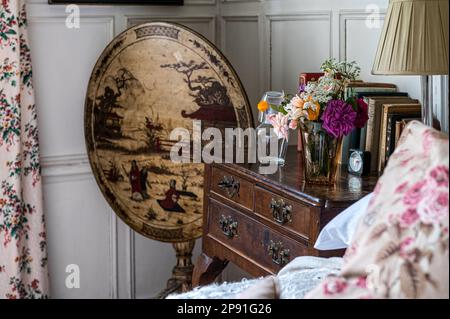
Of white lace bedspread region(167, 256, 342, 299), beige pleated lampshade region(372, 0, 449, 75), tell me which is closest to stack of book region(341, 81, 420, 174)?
beige pleated lampshade region(372, 0, 449, 75)

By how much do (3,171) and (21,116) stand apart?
0.86 feet

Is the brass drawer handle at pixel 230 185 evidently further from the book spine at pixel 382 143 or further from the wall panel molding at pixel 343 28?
the wall panel molding at pixel 343 28

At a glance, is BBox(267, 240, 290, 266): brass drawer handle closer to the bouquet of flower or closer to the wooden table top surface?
the wooden table top surface

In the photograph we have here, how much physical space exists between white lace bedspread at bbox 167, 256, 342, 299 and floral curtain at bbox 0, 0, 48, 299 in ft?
6.02

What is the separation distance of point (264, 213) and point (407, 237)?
133 centimetres

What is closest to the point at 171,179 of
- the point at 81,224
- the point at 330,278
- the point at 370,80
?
the point at 81,224

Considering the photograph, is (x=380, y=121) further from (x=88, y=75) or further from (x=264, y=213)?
(x=88, y=75)

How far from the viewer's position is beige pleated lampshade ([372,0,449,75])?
2.25 m

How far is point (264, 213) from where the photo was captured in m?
2.69

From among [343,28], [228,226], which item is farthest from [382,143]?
[343,28]

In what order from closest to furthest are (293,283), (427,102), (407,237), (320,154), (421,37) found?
(407,237)
(293,283)
(421,37)
(427,102)
(320,154)

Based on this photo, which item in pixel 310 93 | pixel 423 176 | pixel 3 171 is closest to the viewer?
pixel 423 176

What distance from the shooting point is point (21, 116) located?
362cm

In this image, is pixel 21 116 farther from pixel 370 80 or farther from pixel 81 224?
pixel 370 80
